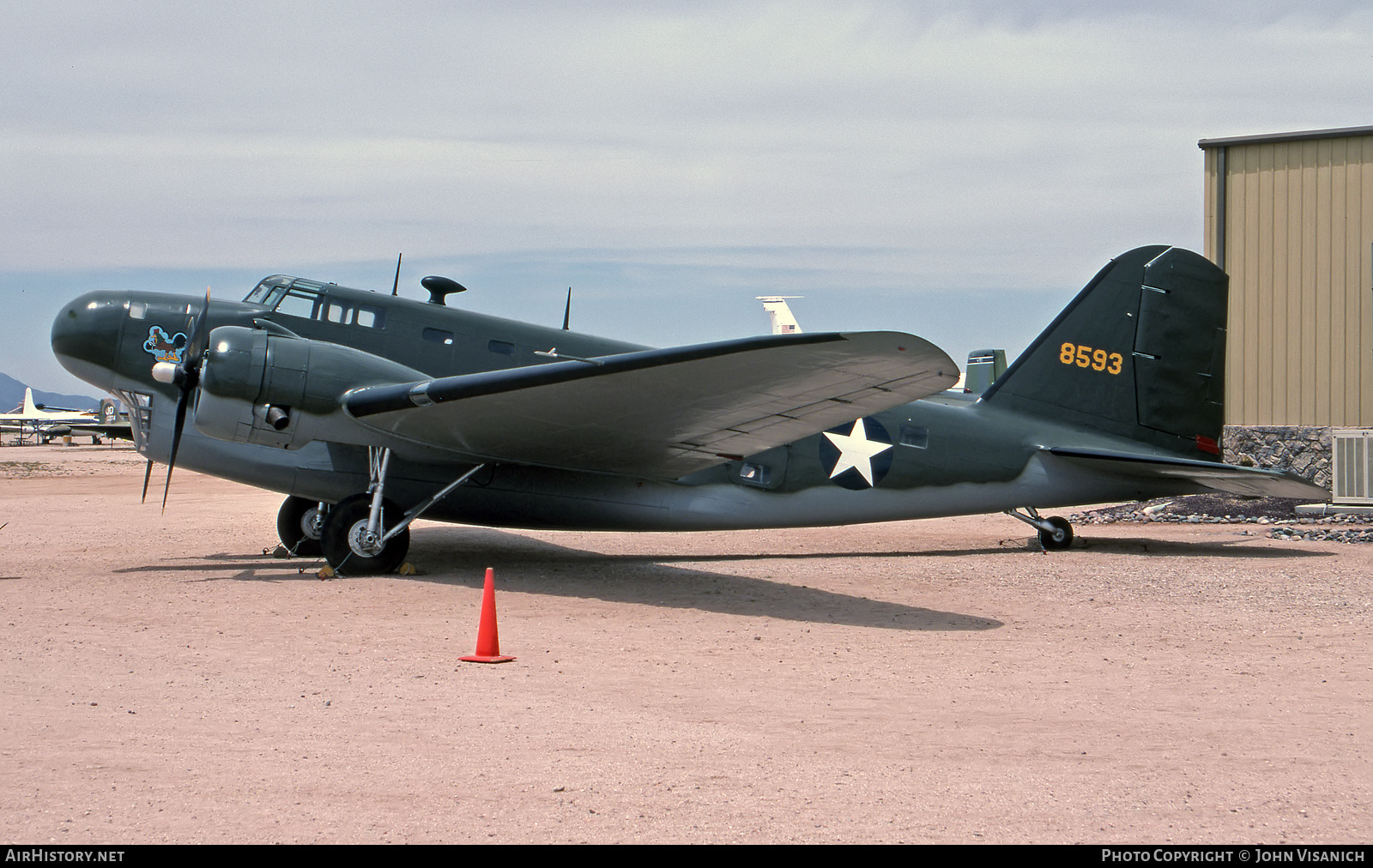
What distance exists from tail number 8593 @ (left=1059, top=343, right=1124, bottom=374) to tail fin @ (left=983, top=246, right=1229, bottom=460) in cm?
1

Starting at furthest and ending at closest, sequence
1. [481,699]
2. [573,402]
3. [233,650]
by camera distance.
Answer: [573,402] < [233,650] < [481,699]

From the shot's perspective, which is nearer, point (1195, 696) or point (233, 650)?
point (1195, 696)

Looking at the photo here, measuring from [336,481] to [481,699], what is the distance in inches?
268

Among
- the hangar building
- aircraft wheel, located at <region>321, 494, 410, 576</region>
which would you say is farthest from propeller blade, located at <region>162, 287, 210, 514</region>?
the hangar building

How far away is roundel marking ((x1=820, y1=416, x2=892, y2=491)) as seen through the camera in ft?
41.5

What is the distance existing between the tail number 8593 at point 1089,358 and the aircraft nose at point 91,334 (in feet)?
37.7

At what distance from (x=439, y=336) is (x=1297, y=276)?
16.1 m

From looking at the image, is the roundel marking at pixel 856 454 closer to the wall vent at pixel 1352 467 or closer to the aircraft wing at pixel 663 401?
the aircraft wing at pixel 663 401

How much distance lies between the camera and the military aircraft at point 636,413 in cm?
902

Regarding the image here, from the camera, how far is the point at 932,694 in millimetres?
5855

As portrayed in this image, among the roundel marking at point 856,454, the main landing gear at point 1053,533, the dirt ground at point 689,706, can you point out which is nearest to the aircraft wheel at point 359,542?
the dirt ground at point 689,706

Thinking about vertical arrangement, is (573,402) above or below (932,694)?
above
